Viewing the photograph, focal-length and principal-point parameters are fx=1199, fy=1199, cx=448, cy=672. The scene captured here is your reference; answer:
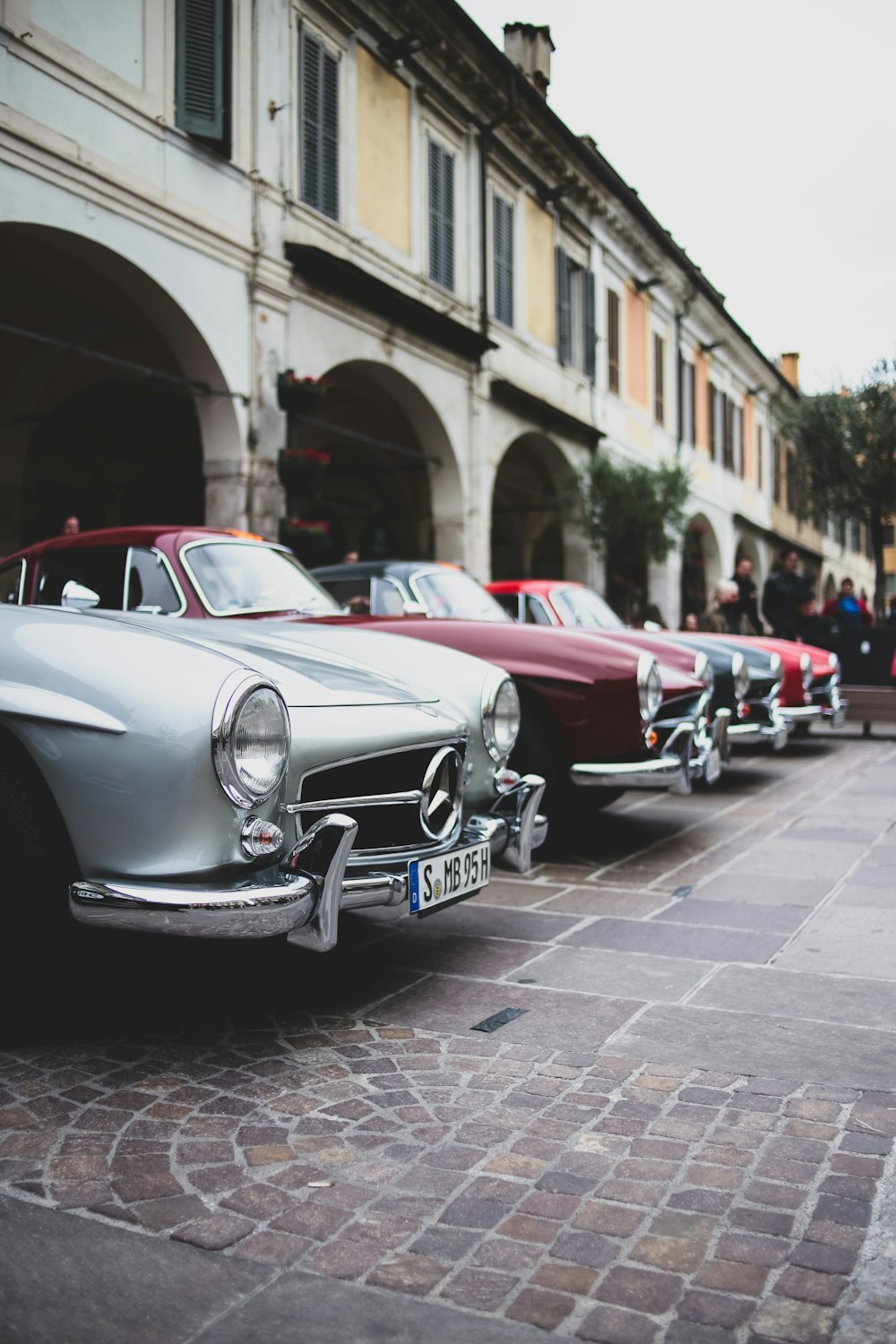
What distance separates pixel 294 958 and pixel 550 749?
1.96m

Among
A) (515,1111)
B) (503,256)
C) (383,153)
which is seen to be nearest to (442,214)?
(383,153)

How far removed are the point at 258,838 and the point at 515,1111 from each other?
864 mm

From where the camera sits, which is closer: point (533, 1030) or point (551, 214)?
point (533, 1030)

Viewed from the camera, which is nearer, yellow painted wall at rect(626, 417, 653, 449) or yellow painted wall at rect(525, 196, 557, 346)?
yellow painted wall at rect(525, 196, 557, 346)

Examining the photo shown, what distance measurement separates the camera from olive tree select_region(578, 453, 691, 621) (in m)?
18.9

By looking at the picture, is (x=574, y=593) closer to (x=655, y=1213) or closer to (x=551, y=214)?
(x=655, y=1213)

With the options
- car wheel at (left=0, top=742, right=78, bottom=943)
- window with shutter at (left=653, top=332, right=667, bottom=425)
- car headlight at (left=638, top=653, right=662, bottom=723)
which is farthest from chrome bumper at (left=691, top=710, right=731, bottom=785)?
window with shutter at (left=653, top=332, right=667, bottom=425)

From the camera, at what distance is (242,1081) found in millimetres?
2809

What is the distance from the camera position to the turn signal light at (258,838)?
2.85 metres

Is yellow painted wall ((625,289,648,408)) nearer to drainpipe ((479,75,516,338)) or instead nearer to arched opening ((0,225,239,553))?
drainpipe ((479,75,516,338))

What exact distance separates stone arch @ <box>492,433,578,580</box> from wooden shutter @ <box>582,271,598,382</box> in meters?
1.85

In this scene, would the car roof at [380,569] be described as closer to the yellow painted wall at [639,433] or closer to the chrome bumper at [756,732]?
the chrome bumper at [756,732]

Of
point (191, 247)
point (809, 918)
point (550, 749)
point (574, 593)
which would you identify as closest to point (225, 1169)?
point (809, 918)

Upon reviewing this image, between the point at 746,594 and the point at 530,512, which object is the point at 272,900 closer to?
the point at 746,594
